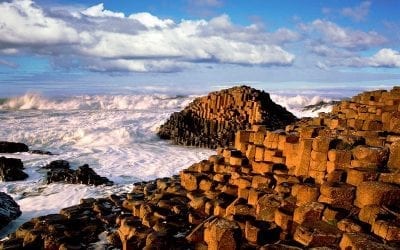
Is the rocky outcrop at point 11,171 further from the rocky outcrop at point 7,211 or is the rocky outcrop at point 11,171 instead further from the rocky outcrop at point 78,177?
the rocky outcrop at point 7,211

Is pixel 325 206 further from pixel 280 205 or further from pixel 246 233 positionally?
pixel 246 233

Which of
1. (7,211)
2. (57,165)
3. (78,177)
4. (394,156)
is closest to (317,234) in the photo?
(394,156)

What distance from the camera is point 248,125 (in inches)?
902

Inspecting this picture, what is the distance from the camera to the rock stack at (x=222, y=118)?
72.9 feet

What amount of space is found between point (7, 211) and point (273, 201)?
6.28 m

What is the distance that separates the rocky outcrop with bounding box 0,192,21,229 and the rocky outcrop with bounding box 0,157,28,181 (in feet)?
12.4

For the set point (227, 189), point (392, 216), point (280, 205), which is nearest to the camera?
point (392, 216)

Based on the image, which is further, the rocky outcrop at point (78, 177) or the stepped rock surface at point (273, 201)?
the rocky outcrop at point (78, 177)

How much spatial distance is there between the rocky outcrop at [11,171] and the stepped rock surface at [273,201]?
5.79 meters

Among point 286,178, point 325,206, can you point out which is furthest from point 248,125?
point 325,206

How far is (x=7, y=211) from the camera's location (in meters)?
9.59

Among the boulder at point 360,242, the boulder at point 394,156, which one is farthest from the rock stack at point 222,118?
the boulder at point 360,242

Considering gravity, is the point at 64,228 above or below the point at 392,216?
below

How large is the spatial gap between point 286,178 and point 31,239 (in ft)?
14.4
